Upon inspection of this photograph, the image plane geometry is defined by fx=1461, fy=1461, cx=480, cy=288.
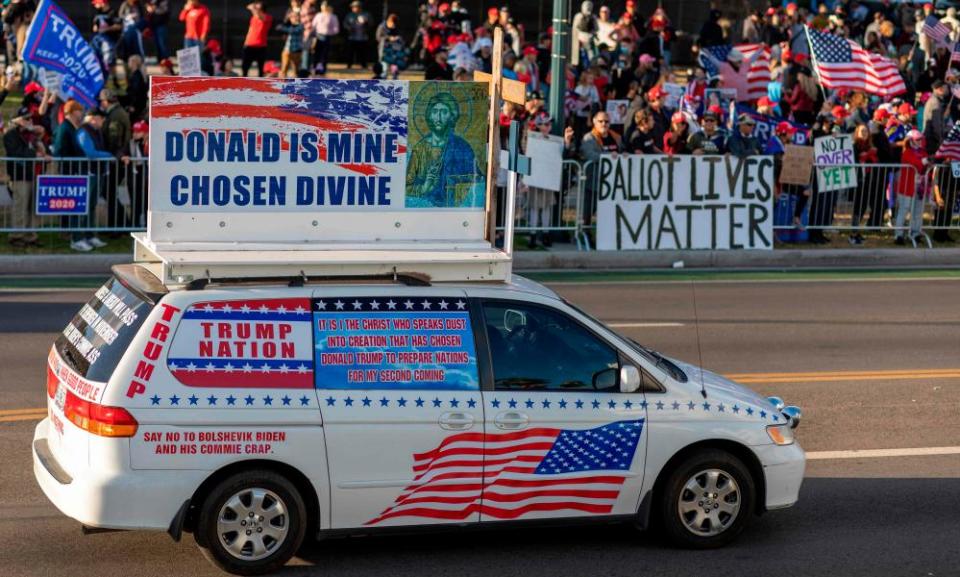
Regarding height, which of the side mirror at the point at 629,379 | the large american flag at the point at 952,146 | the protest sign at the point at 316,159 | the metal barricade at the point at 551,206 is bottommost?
the side mirror at the point at 629,379

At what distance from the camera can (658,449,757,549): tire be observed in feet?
27.2

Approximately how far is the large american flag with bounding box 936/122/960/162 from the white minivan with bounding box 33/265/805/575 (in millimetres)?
14920

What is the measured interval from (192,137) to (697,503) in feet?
11.6

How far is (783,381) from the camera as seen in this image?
1292 cm

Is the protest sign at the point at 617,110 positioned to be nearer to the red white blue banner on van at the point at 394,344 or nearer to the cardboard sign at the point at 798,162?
the cardboard sign at the point at 798,162

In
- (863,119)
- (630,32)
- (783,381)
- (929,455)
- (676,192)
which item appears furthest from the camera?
(630,32)

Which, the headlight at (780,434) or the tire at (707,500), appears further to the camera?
the headlight at (780,434)

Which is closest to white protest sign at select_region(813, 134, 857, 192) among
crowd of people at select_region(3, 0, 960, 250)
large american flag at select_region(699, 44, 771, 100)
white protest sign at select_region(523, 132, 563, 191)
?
crowd of people at select_region(3, 0, 960, 250)


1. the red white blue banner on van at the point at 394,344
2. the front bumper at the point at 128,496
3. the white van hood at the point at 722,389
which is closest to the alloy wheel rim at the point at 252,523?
the front bumper at the point at 128,496

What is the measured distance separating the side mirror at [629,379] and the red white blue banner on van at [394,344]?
32.6 inches

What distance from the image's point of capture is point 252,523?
25.1ft

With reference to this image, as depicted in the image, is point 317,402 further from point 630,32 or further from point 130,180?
point 630,32

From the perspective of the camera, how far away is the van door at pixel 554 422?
7945 millimetres

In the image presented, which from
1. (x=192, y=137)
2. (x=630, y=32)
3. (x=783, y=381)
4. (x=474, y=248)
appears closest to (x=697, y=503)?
(x=474, y=248)
